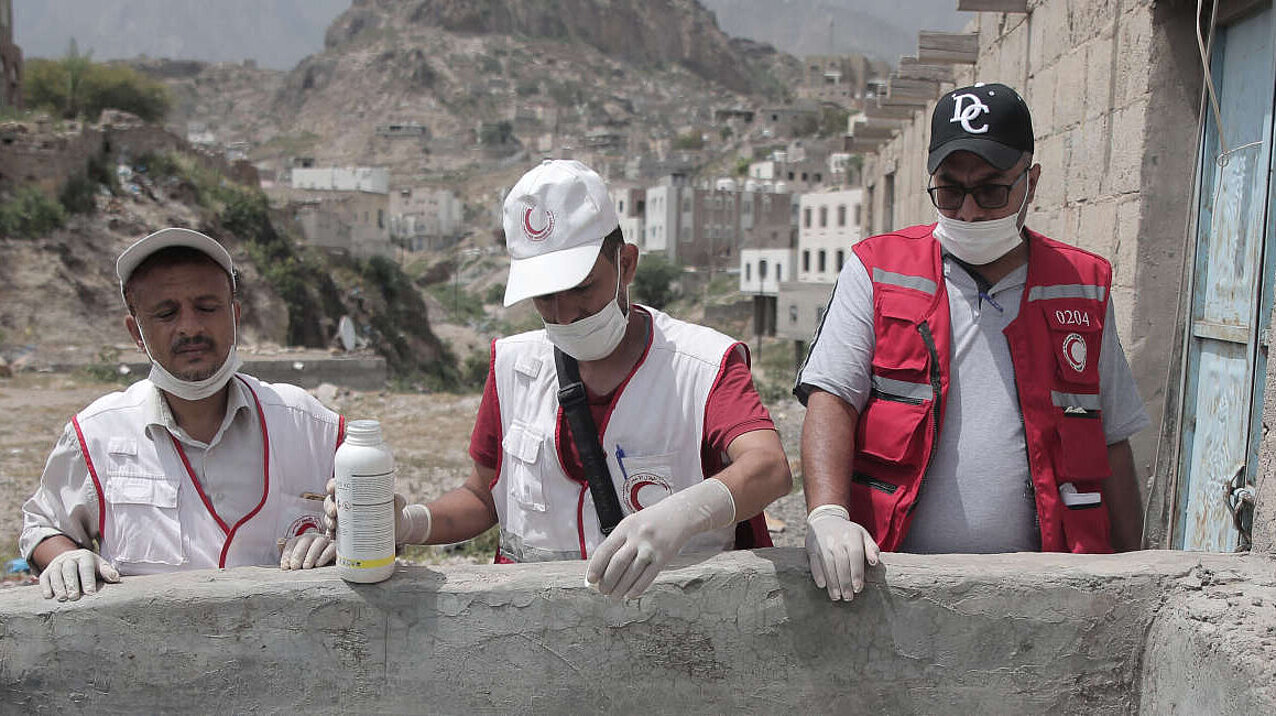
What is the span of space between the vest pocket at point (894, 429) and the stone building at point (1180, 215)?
126cm

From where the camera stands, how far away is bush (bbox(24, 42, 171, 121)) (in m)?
40.3

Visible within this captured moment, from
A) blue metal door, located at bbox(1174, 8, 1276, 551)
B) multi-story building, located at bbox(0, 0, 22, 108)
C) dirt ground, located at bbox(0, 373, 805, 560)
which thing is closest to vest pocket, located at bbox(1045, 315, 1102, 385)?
blue metal door, located at bbox(1174, 8, 1276, 551)

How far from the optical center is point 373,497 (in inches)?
73.3

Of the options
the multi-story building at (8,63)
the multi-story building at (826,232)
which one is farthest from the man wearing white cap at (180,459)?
the multi-story building at (826,232)

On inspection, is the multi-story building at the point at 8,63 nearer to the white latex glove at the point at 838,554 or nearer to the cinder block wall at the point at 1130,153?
the cinder block wall at the point at 1130,153

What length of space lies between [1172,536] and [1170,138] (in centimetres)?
160

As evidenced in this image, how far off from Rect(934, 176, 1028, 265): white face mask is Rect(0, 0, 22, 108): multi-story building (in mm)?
33157

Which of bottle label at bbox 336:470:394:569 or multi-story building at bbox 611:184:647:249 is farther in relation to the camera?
multi-story building at bbox 611:184:647:249

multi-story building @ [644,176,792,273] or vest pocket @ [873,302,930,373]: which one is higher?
multi-story building @ [644,176,792,273]

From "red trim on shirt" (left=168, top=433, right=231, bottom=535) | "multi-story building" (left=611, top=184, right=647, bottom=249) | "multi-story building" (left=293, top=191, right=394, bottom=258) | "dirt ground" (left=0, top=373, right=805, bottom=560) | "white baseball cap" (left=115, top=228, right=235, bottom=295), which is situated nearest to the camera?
"white baseball cap" (left=115, top=228, right=235, bottom=295)

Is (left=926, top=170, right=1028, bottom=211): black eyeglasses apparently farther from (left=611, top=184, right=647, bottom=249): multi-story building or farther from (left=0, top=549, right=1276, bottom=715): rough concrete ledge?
(left=611, top=184, right=647, bottom=249): multi-story building

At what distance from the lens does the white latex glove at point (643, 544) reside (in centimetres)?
182

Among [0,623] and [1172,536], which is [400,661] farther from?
[1172,536]

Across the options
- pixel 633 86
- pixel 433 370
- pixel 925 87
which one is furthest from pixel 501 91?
pixel 925 87
